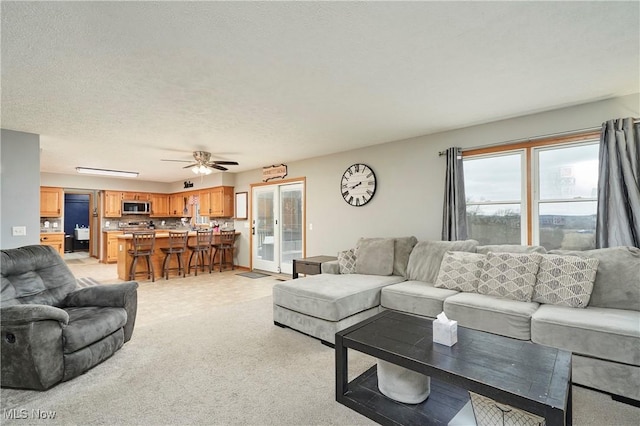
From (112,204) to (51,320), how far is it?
8096 mm

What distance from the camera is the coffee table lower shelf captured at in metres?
1.82

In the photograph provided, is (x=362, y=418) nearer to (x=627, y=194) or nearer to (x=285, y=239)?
(x=627, y=194)

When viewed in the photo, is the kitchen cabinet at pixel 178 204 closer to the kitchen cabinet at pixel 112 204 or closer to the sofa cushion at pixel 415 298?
the kitchen cabinet at pixel 112 204

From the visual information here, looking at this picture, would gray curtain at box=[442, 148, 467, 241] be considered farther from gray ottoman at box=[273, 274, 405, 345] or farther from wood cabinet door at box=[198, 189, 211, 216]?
wood cabinet door at box=[198, 189, 211, 216]

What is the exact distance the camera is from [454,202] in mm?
3943

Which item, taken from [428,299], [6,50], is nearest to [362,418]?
[428,299]

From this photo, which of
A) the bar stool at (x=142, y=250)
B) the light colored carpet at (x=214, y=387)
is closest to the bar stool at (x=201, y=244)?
the bar stool at (x=142, y=250)

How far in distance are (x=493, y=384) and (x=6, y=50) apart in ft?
12.2

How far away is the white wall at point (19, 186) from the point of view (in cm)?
378

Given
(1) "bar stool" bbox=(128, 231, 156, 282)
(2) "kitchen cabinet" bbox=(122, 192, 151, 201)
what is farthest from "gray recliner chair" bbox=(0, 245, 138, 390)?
(2) "kitchen cabinet" bbox=(122, 192, 151, 201)

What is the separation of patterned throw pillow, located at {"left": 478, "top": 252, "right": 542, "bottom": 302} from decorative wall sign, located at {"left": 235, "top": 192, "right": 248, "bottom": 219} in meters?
5.78

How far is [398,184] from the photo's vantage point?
468 centimetres

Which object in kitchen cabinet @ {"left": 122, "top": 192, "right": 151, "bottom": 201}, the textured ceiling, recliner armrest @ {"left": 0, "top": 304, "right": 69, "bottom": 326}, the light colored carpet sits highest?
the textured ceiling

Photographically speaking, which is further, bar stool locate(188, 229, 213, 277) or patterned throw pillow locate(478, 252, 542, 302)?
bar stool locate(188, 229, 213, 277)
